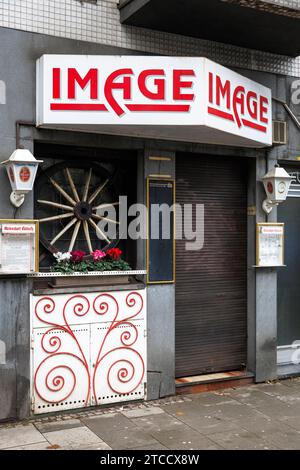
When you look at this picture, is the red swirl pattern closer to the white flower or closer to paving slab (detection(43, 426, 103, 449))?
the white flower

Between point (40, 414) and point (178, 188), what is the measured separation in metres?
3.49

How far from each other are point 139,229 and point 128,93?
1.78 metres

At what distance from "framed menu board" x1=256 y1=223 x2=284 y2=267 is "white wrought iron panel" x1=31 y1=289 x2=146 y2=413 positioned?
202cm

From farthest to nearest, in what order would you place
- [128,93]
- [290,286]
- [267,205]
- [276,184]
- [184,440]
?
[290,286], [267,205], [276,184], [128,93], [184,440]

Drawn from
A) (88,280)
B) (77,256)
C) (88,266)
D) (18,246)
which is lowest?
(88,280)

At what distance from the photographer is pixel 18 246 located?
6258mm

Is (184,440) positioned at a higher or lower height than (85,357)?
lower

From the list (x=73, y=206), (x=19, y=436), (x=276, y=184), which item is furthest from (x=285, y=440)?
(x=73, y=206)

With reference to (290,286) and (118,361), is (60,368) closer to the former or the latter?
(118,361)

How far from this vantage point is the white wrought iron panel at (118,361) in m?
6.84

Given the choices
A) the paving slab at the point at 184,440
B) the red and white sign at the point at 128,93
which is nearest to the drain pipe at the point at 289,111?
the red and white sign at the point at 128,93

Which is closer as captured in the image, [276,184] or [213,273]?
[276,184]

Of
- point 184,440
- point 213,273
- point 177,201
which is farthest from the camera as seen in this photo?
point 213,273

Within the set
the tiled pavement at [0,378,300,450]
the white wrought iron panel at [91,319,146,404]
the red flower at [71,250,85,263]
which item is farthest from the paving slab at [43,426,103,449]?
the red flower at [71,250,85,263]
